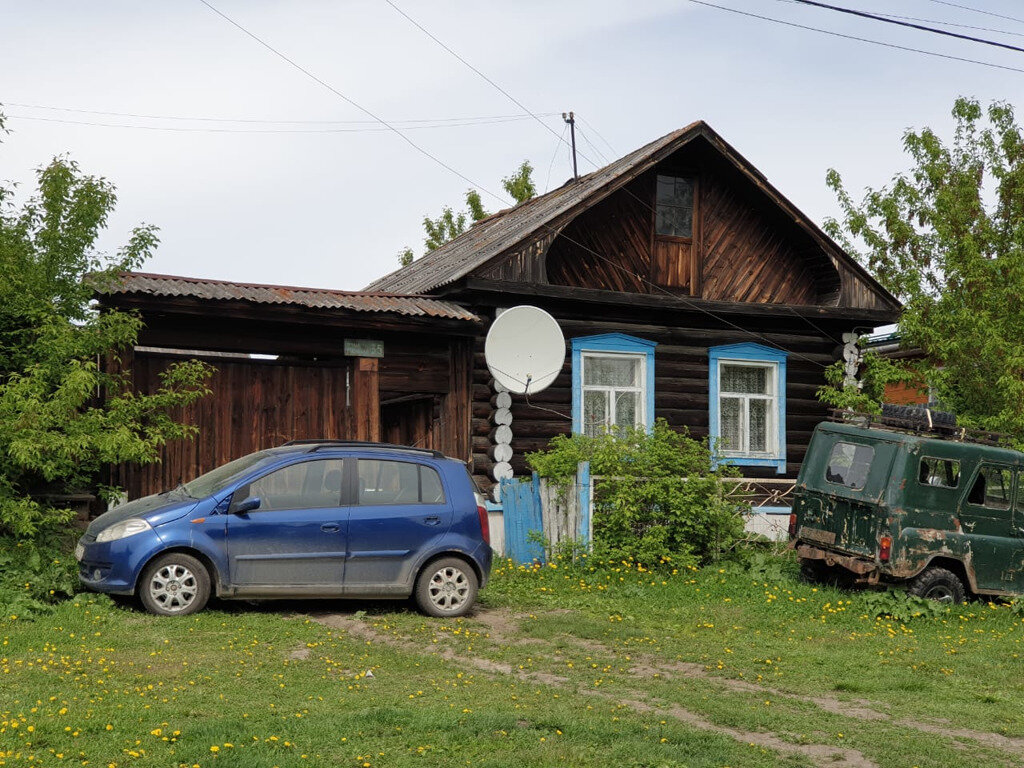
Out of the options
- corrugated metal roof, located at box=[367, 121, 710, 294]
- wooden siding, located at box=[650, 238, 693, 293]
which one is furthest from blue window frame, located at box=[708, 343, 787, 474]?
corrugated metal roof, located at box=[367, 121, 710, 294]

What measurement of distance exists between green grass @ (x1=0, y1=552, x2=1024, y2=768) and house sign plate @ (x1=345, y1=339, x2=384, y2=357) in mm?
4156

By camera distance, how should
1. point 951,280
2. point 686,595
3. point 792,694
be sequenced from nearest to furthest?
point 792,694, point 686,595, point 951,280

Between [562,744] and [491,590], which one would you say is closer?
[562,744]

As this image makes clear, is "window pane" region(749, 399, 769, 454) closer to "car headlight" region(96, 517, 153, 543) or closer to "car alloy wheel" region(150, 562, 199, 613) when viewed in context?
"car alloy wheel" region(150, 562, 199, 613)

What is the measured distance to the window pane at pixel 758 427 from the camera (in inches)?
726

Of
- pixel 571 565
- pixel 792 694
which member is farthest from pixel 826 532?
pixel 792 694

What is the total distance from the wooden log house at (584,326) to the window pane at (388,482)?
3.63 meters

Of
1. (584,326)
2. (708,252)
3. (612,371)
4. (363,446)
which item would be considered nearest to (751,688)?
(363,446)

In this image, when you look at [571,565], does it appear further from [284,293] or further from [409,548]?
[284,293]

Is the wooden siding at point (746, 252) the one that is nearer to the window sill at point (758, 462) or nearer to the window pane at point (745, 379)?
the window pane at point (745, 379)

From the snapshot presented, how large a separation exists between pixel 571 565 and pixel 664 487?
149 centimetres

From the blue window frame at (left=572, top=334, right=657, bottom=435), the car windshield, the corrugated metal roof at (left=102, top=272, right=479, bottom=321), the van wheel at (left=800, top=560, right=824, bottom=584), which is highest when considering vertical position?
the corrugated metal roof at (left=102, top=272, right=479, bottom=321)

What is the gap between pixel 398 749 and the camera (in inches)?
257

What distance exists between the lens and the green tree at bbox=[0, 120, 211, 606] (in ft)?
37.7
